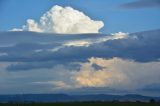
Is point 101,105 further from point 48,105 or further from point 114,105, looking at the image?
point 48,105

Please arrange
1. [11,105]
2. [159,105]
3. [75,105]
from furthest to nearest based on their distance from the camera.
A: [75,105]
[11,105]
[159,105]

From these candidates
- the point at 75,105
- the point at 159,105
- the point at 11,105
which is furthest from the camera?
the point at 75,105

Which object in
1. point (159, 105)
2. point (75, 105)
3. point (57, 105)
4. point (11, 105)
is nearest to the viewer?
point (159, 105)

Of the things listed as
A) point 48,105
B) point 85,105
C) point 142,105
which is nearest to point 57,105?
point 48,105

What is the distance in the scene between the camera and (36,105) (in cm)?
19350

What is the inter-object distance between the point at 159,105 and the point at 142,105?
40.3ft

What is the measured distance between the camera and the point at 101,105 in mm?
177500

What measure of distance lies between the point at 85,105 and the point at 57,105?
19853mm

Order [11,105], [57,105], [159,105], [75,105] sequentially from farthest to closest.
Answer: [57,105] → [75,105] → [11,105] → [159,105]

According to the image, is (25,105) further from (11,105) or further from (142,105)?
(142,105)

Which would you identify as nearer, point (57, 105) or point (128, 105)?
point (128, 105)

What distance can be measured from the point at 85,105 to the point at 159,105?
91.5 ft

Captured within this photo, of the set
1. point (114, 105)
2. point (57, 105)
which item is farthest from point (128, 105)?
point (57, 105)

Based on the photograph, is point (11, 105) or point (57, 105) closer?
point (11, 105)
